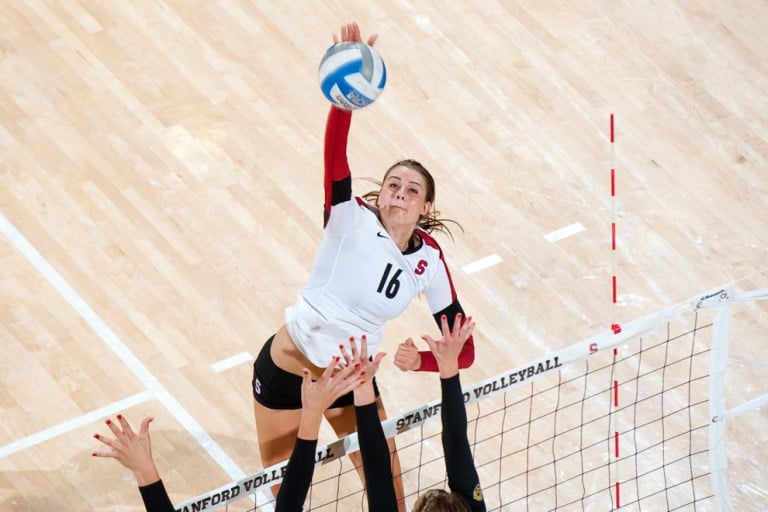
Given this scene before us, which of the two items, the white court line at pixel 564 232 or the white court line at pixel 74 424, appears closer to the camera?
the white court line at pixel 74 424

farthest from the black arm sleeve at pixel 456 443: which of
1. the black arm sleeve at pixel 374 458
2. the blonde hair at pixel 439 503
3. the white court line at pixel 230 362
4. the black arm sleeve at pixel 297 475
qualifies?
the white court line at pixel 230 362

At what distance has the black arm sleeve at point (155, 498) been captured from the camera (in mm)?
5445

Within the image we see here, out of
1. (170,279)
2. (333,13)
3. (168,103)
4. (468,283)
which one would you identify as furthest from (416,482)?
(333,13)

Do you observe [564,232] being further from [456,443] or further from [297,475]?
[297,475]

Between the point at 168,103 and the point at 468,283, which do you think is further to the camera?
the point at 168,103

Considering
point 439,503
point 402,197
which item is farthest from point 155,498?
point 402,197

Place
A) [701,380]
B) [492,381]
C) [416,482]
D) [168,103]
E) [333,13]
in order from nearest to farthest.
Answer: [492,381], [416,482], [701,380], [168,103], [333,13]

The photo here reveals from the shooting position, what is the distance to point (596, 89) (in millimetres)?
11070

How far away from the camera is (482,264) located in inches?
385

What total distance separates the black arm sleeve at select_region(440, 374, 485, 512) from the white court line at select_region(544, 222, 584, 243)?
4133mm

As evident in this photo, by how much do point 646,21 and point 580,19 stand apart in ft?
1.92

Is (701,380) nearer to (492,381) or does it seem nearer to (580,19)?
(492,381)

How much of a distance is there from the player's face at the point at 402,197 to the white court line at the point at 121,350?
2.32m

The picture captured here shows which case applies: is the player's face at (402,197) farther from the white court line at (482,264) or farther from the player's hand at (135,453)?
the white court line at (482,264)
